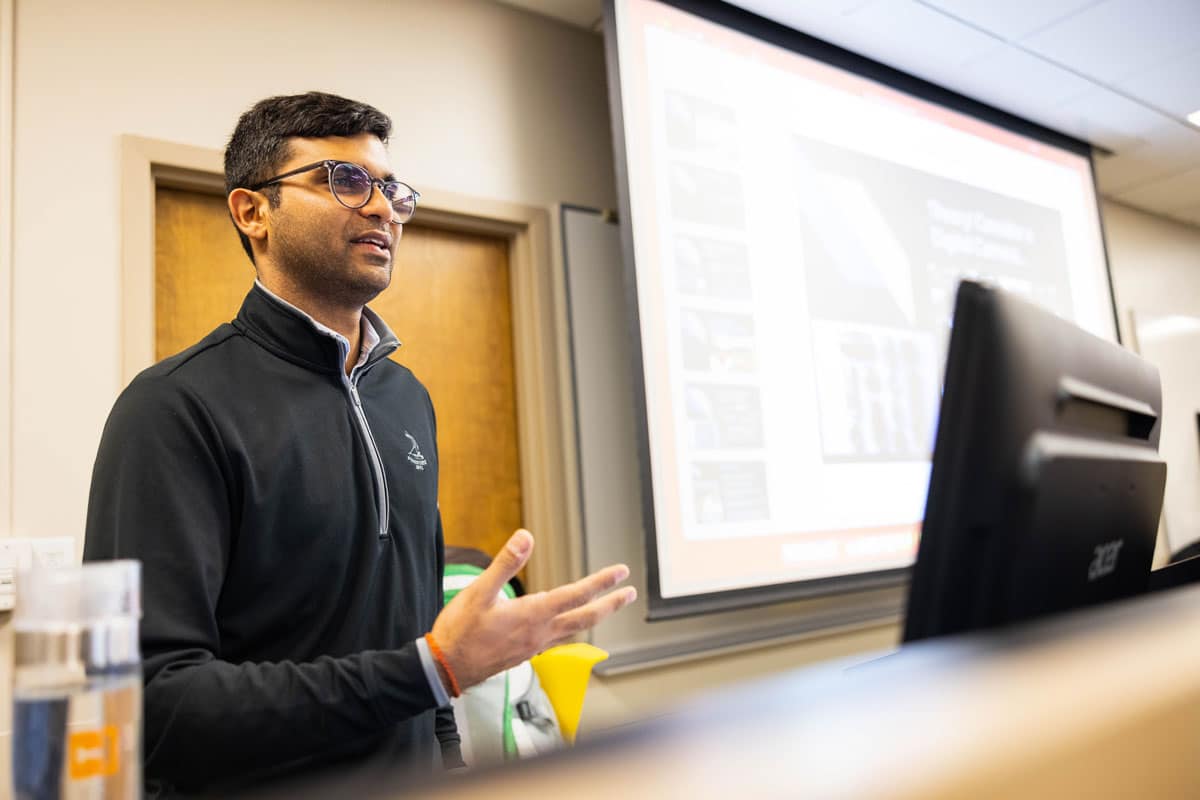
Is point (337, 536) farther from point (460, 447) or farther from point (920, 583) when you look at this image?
point (460, 447)

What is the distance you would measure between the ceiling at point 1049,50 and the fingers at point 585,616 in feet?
6.35

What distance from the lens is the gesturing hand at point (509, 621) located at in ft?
1.95

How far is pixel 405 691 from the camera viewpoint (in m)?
0.65

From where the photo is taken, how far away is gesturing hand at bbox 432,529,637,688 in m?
0.60

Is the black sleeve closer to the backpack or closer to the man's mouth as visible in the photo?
the man's mouth

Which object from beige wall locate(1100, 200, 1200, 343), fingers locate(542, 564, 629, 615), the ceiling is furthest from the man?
beige wall locate(1100, 200, 1200, 343)

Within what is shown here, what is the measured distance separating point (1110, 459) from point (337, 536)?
71 cm

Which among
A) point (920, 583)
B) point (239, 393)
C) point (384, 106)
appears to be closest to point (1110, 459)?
point (920, 583)

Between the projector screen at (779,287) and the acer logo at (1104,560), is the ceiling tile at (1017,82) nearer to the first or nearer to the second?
the projector screen at (779,287)

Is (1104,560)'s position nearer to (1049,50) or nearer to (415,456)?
(415,456)

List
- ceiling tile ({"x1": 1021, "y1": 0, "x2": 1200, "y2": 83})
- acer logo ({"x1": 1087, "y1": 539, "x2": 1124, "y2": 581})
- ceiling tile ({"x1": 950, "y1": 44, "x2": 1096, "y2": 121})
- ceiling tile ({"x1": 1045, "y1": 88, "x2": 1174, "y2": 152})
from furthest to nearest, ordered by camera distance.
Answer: ceiling tile ({"x1": 1045, "y1": 88, "x2": 1174, "y2": 152})
ceiling tile ({"x1": 950, "y1": 44, "x2": 1096, "y2": 121})
ceiling tile ({"x1": 1021, "y1": 0, "x2": 1200, "y2": 83})
acer logo ({"x1": 1087, "y1": 539, "x2": 1124, "y2": 581})

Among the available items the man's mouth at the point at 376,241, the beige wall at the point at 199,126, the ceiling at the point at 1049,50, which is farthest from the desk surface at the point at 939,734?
the ceiling at the point at 1049,50

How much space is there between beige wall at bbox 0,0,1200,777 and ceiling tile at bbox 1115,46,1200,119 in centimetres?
200

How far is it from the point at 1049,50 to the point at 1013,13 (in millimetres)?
285
